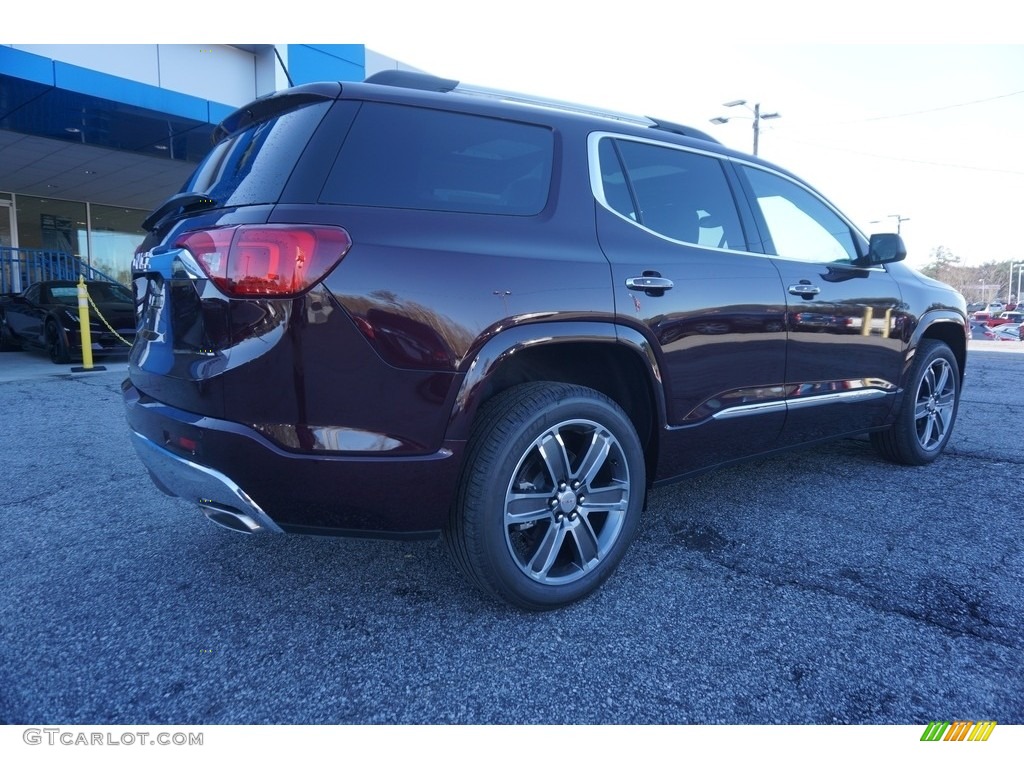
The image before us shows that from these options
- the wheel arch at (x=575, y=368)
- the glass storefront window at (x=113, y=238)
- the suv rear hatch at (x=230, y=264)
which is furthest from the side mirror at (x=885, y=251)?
the glass storefront window at (x=113, y=238)

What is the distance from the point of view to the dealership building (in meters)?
9.83

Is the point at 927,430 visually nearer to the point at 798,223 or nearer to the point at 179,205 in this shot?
the point at 798,223

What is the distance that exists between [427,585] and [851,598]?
1568mm

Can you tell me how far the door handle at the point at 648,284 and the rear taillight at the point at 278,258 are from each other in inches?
42.1

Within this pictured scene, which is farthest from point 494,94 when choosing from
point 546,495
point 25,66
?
point 25,66

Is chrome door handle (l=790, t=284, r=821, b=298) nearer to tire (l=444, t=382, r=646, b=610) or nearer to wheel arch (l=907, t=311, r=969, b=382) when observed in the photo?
wheel arch (l=907, t=311, r=969, b=382)

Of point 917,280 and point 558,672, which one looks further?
point 917,280

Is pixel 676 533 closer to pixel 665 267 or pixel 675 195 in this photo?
pixel 665 267

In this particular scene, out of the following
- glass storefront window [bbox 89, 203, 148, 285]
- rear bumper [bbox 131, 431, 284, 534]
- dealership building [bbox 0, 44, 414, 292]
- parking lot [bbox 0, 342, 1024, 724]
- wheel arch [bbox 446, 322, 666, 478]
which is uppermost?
dealership building [bbox 0, 44, 414, 292]

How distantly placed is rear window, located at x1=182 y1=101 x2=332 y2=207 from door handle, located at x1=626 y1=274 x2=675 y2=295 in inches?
47.4

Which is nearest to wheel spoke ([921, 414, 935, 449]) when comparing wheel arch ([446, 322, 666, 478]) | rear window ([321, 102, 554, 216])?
wheel arch ([446, 322, 666, 478])

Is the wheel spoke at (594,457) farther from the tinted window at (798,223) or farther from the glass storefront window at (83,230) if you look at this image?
the glass storefront window at (83,230)

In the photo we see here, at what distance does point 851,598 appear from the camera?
2.49 meters

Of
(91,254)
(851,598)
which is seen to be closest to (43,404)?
(851,598)
